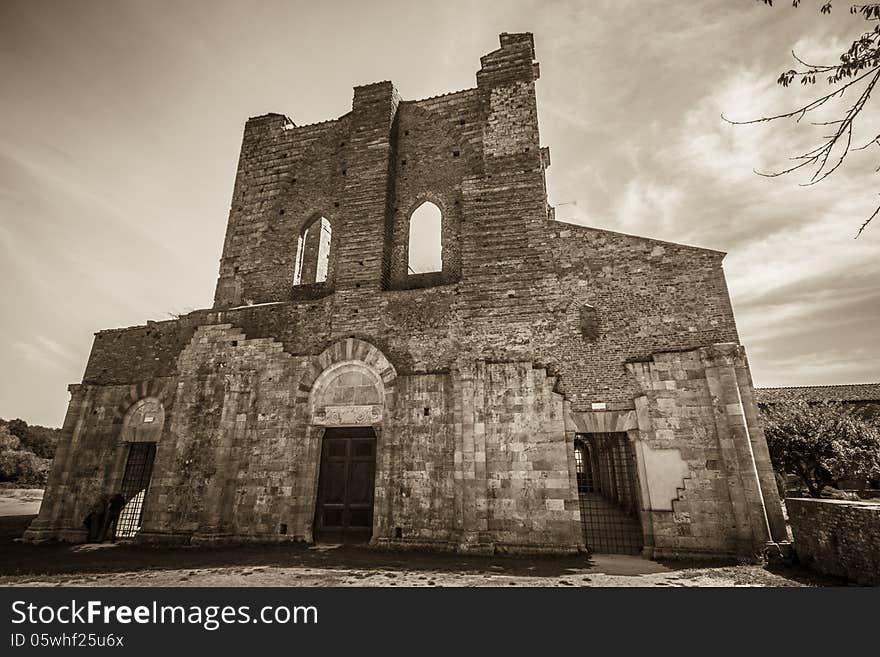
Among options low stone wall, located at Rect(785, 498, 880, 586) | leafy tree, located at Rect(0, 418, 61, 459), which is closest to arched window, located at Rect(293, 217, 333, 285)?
low stone wall, located at Rect(785, 498, 880, 586)

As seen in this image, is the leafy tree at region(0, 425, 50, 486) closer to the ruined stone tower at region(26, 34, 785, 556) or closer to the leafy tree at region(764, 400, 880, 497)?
the ruined stone tower at region(26, 34, 785, 556)

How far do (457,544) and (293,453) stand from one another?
15.0 feet

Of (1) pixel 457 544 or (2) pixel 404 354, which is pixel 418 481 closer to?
(1) pixel 457 544

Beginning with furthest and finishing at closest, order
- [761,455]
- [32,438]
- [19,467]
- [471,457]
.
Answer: [32,438]
[19,467]
[471,457]
[761,455]

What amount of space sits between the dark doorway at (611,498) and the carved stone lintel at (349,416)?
5154 millimetres

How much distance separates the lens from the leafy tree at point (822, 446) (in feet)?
53.9

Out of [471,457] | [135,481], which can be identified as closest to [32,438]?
[135,481]

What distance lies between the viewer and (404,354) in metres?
10.9

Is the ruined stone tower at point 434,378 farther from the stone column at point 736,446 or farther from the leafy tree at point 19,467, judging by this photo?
the leafy tree at point 19,467

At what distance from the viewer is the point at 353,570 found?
7449mm

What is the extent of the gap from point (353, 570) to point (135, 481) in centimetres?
916

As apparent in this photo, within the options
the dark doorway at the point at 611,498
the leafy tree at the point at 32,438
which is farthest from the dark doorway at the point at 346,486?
the leafy tree at the point at 32,438

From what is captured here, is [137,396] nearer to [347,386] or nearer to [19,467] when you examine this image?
[347,386]
